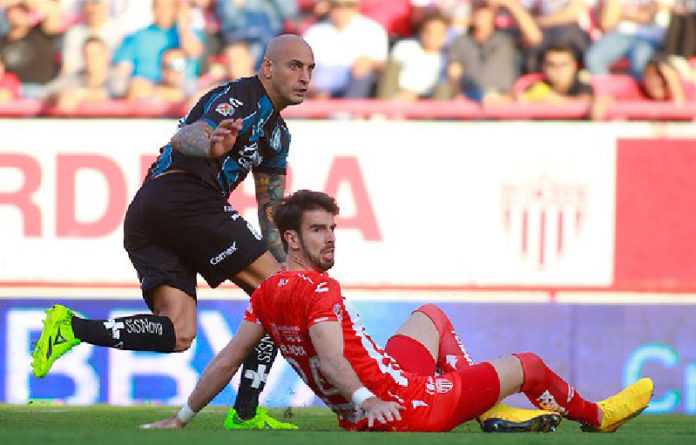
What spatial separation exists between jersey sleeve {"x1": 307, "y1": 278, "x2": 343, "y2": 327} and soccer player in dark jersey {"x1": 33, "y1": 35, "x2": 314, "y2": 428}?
55.0 inches

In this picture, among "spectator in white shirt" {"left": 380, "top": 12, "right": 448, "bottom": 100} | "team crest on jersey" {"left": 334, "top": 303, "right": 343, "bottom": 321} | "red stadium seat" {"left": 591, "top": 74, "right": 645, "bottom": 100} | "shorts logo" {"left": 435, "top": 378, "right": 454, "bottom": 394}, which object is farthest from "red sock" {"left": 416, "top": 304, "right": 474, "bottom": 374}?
"red stadium seat" {"left": 591, "top": 74, "right": 645, "bottom": 100}

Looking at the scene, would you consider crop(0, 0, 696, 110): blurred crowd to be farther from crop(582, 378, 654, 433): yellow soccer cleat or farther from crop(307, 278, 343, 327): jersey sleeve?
crop(307, 278, 343, 327): jersey sleeve

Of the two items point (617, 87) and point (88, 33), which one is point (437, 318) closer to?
point (617, 87)

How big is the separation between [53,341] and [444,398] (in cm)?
196

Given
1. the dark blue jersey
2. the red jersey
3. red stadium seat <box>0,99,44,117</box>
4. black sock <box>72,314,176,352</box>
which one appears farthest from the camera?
red stadium seat <box>0,99,44,117</box>

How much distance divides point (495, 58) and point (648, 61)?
48.5 inches

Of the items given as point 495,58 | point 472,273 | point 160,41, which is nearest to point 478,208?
point 472,273

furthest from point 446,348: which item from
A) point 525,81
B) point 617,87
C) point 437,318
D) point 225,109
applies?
point 617,87

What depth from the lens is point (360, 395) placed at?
565 centimetres

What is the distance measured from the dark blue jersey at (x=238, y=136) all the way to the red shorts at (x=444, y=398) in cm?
179

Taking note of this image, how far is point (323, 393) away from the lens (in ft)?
19.5

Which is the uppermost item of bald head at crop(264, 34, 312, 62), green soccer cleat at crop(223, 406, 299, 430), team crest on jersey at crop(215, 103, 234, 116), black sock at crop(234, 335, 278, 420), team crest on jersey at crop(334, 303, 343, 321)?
bald head at crop(264, 34, 312, 62)

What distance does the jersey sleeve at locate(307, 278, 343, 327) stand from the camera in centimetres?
572

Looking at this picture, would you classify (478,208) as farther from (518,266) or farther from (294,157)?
(294,157)
